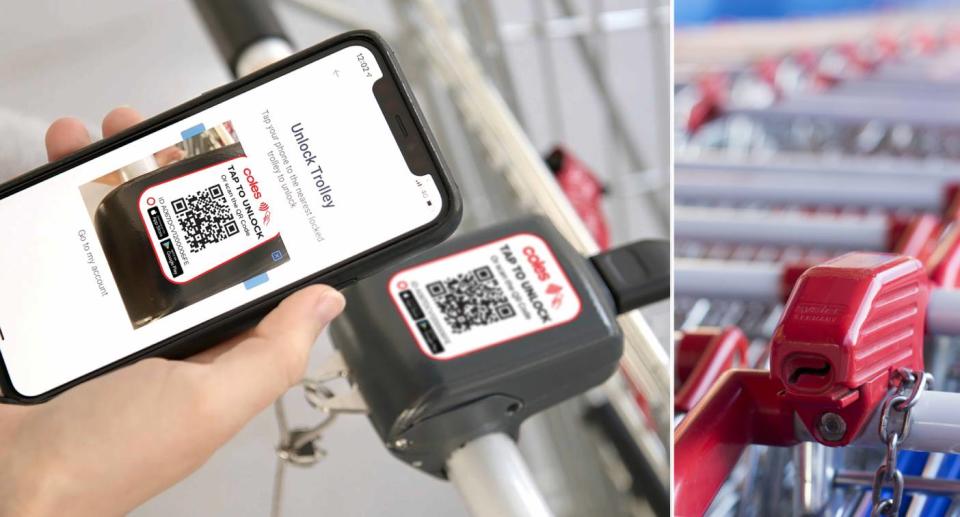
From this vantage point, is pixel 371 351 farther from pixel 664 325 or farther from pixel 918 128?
pixel 918 128

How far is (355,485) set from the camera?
2.25 feet

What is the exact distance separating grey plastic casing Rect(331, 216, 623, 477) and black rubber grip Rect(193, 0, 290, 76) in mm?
209

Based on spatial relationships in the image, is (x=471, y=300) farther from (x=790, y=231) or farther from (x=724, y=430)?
(x=790, y=231)

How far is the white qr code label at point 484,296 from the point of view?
49 centimetres

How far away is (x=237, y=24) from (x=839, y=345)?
0.43 meters

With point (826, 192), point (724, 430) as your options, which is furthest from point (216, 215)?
point (826, 192)

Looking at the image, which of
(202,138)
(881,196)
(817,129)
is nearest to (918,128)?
(817,129)

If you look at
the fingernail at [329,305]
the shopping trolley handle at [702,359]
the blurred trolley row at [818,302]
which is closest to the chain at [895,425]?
the blurred trolley row at [818,302]

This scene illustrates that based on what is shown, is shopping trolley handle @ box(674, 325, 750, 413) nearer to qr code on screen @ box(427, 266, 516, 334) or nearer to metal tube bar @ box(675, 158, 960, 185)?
qr code on screen @ box(427, 266, 516, 334)

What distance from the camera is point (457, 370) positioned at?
48 centimetres

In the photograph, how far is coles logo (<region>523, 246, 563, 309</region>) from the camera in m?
0.51

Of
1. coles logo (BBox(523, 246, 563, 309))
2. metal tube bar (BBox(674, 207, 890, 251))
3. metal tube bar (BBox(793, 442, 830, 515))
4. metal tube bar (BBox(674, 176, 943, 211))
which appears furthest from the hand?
metal tube bar (BBox(674, 176, 943, 211))

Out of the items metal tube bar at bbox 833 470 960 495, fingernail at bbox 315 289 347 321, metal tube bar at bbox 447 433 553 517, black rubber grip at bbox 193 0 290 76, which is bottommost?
metal tube bar at bbox 833 470 960 495

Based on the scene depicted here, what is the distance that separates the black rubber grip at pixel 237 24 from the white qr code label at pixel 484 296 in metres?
0.21
